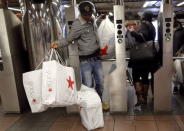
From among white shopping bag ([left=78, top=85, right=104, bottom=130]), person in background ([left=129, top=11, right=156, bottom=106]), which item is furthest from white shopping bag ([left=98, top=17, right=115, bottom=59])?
white shopping bag ([left=78, top=85, right=104, bottom=130])

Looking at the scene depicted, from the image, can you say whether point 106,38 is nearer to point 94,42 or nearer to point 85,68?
point 94,42

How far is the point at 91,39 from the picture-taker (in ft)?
7.94

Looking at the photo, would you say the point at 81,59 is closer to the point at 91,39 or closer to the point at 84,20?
the point at 91,39

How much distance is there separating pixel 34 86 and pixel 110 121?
109 centimetres

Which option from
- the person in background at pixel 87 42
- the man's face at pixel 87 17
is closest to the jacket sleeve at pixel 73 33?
the person in background at pixel 87 42

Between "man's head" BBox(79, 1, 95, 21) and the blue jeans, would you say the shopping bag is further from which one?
"man's head" BBox(79, 1, 95, 21)

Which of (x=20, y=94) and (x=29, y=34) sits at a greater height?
(x=29, y=34)

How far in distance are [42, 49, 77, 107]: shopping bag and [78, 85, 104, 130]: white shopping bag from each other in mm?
194

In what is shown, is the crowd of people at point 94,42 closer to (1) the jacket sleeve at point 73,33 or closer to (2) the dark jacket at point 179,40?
(1) the jacket sleeve at point 73,33

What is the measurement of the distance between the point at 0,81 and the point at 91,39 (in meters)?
1.53

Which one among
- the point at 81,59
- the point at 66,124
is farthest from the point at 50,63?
the point at 66,124

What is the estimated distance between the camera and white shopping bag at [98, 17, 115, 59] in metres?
2.53

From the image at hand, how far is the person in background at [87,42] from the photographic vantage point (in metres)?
2.32

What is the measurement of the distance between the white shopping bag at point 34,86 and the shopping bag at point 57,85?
4.1 inches
